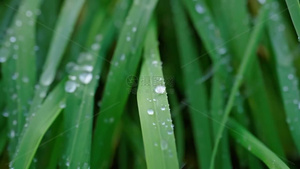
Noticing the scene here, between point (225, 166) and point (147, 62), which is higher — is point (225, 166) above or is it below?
below

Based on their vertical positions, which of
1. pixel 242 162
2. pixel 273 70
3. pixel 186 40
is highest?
pixel 186 40

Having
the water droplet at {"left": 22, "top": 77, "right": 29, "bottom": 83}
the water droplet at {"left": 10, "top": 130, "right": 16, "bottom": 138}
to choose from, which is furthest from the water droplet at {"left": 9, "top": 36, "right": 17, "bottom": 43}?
the water droplet at {"left": 10, "top": 130, "right": 16, "bottom": 138}

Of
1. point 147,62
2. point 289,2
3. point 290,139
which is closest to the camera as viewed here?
point 289,2

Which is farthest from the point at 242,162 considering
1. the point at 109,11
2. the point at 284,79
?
the point at 109,11

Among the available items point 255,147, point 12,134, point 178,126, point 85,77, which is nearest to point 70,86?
point 85,77

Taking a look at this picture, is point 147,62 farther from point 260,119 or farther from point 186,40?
point 260,119

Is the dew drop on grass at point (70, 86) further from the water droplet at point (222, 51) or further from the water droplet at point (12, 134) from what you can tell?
the water droplet at point (222, 51)

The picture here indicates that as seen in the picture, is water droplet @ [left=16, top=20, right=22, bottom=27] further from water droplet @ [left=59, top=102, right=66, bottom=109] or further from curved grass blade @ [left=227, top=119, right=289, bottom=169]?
curved grass blade @ [left=227, top=119, right=289, bottom=169]
